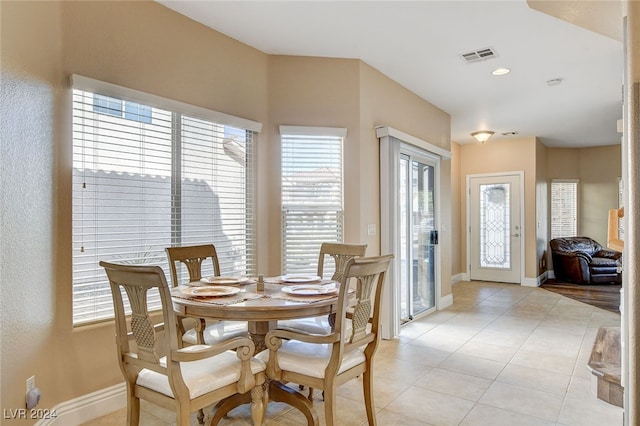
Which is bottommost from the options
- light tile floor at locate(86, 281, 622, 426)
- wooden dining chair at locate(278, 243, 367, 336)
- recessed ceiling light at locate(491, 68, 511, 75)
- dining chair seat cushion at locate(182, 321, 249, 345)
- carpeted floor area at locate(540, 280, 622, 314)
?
carpeted floor area at locate(540, 280, 622, 314)

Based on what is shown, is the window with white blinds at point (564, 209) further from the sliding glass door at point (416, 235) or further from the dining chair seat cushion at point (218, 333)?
the dining chair seat cushion at point (218, 333)

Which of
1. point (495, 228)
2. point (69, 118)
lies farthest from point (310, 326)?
point (495, 228)

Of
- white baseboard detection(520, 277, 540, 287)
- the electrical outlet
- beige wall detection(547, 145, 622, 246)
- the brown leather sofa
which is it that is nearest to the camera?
the electrical outlet

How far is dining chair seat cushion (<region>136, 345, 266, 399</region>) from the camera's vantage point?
175cm

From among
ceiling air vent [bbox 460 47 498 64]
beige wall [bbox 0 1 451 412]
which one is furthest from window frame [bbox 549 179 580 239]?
beige wall [bbox 0 1 451 412]

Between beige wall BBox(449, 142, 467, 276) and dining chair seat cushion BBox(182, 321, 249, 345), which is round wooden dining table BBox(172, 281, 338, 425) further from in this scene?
beige wall BBox(449, 142, 467, 276)

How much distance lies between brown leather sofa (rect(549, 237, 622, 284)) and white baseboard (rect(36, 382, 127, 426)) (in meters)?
7.61

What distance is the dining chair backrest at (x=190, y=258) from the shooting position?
2729mm

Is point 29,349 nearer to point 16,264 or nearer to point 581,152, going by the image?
point 16,264

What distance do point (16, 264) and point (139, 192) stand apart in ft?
3.20

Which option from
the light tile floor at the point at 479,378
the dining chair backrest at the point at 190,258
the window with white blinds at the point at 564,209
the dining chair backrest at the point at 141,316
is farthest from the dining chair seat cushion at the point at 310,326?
the window with white blinds at the point at 564,209

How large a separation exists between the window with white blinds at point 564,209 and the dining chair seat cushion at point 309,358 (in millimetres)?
7694

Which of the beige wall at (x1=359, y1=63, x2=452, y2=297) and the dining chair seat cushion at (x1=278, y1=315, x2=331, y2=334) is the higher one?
the beige wall at (x1=359, y1=63, x2=452, y2=297)

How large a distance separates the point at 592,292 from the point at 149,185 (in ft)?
23.0
